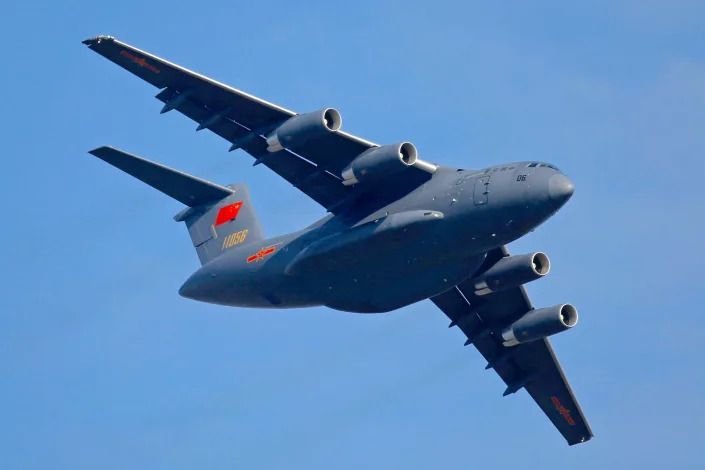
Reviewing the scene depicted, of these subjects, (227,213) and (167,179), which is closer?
(167,179)

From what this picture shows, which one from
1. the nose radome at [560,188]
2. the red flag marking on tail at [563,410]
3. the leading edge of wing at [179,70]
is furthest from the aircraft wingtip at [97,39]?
the red flag marking on tail at [563,410]

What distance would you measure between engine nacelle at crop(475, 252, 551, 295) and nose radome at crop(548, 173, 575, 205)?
350 cm

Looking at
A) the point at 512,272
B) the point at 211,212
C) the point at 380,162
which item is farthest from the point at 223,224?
the point at 512,272

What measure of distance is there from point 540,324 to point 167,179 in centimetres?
946

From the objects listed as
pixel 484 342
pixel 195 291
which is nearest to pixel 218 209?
pixel 195 291

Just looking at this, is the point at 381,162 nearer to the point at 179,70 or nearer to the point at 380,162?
the point at 380,162

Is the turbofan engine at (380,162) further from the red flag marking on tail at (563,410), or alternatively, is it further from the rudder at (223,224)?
the red flag marking on tail at (563,410)

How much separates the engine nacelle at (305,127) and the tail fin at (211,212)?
4.54 m

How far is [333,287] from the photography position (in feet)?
107

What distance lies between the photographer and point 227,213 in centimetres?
3556

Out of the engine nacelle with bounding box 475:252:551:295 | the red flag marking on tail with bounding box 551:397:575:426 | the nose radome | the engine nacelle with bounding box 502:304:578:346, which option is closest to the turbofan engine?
the nose radome

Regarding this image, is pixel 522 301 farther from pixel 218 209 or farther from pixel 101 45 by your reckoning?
pixel 101 45

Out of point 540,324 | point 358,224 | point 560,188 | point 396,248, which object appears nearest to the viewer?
point 560,188

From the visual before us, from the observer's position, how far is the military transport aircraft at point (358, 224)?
30188 millimetres
